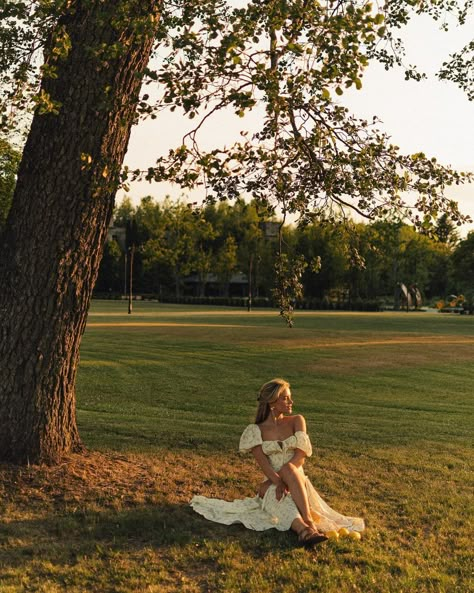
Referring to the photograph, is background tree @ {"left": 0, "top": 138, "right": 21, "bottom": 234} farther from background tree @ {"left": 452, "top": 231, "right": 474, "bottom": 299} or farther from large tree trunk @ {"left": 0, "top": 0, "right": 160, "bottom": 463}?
background tree @ {"left": 452, "top": 231, "right": 474, "bottom": 299}

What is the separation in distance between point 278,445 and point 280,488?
0.40 m

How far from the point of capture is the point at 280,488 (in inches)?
247

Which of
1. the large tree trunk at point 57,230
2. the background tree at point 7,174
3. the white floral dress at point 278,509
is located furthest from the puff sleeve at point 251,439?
the background tree at point 7,174

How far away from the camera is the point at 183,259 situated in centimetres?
9894

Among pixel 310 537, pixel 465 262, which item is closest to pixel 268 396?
pixel 310 537

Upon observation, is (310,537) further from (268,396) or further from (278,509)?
(268,396)

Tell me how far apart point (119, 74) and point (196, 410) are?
10007mm

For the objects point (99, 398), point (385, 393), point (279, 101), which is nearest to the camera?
point (279, 101)

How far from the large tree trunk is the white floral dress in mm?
2157

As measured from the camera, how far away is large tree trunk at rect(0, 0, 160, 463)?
22.7ft

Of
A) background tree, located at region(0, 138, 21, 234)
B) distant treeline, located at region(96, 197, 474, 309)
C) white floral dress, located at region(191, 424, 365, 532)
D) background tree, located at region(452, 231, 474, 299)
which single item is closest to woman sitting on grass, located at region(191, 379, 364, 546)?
white floral dress, located at region(191, 424, 365, 532)

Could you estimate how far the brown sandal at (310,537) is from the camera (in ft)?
19.3

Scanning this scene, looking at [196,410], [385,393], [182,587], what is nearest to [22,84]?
[182,587]

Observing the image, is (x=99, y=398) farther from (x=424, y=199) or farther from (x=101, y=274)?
A: (x=101, y=274)
